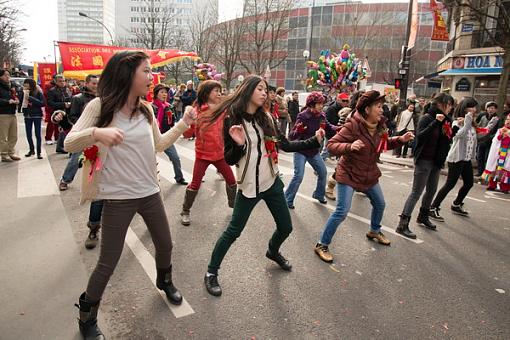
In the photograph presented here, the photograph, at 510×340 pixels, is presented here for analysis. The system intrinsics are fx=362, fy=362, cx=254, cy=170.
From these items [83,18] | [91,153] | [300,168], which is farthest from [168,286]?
[83,18]

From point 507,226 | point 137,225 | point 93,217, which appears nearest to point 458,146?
point 507,226

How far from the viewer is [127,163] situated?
252 cm

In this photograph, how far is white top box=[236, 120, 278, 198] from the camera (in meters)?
3.14

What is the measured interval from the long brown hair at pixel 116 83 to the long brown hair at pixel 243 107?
2.83 ft

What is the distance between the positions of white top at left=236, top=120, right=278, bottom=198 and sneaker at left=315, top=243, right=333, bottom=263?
4.27 ft

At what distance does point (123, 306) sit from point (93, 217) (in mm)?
1568

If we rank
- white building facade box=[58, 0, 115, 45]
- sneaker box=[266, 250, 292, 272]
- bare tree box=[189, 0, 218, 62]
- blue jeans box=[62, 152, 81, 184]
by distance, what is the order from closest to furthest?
sneaker box=[266, 250, 292, 272] < blue jeans box=[62, 152, 81, 184] < bare tree box=[189, 0, 218, 62] < white building facade box=[58, 0, 115, 45]

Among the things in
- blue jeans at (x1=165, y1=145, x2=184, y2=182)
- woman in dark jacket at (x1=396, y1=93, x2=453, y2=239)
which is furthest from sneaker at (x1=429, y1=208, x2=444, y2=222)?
blue jeans at (x1=165, y1=145, x2=184, y2=182)

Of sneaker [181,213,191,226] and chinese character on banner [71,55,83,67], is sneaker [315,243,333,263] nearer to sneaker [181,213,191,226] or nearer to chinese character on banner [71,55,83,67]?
sneaker [181,213,191,226]

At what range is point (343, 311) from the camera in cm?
306

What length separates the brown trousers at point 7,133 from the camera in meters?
8.48

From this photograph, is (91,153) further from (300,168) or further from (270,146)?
(300,168)

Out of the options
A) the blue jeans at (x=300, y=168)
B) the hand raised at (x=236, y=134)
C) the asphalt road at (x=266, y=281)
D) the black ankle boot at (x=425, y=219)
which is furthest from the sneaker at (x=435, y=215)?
the hand raised at (x=236, y=134)

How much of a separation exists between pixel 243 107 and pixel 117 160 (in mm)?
1156
